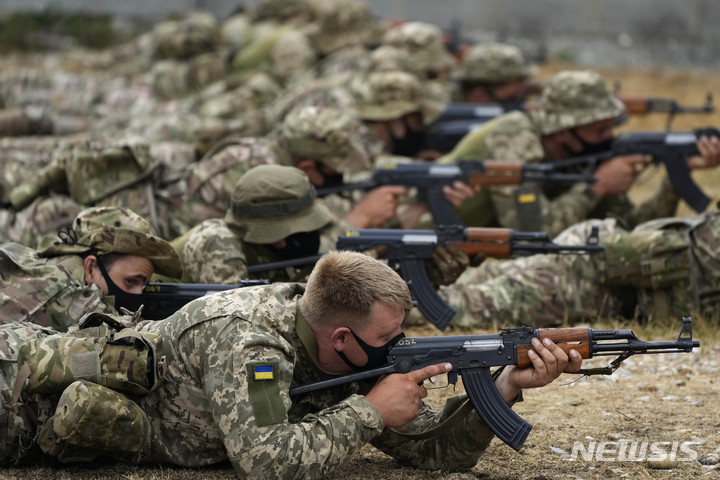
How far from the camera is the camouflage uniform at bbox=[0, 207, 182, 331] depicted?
5.07 metres

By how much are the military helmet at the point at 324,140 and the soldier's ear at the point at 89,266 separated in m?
2.72

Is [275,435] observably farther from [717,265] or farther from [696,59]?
[696,59]

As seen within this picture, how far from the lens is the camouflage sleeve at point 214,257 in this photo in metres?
6.06

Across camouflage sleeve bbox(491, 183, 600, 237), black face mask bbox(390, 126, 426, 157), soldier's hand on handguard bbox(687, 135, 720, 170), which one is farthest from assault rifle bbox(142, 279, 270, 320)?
black face mask bbox(390, 126, 426, 157)

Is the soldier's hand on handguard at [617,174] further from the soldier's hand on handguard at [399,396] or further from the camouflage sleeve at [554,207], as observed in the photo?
the soldier's hand on handguard at [399,396]

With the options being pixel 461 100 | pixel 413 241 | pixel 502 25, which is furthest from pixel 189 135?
pixel 502 25

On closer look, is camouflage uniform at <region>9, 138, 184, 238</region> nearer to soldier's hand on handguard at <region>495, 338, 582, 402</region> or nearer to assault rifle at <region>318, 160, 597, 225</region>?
assault rifle at <region>318, 160, 597, 225</region>

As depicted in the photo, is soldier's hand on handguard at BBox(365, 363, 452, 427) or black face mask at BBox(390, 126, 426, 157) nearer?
soldier's hand on handguard at BBox(365, 363, 452, 427)

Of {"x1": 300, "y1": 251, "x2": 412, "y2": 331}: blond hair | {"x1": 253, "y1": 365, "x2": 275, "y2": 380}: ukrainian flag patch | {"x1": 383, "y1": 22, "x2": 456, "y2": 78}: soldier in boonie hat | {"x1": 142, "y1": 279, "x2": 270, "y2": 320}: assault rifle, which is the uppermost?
{"x1": 300, "y1": 251, "x2": 412, "y2": 331}: blond hair

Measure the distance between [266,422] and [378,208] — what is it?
168 inches

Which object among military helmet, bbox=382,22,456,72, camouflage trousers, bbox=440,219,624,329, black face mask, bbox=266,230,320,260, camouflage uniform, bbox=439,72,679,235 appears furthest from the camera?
military helmet, bbox=382,22,456,72

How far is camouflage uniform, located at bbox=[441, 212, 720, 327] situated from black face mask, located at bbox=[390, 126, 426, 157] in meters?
3.75

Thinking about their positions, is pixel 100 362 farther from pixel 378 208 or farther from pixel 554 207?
pixel 554 207

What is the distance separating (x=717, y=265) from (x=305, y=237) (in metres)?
2.66
